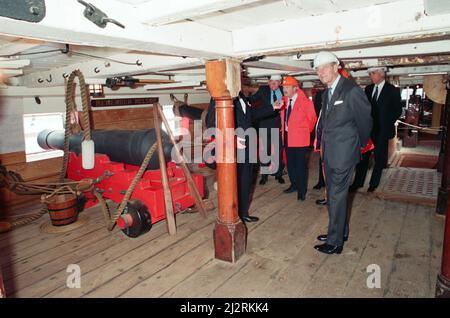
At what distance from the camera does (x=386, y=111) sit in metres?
4.80

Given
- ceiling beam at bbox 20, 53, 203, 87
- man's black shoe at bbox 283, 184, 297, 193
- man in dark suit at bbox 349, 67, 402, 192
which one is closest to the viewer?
ceiling beam at bbox 20, 53, 203, 87

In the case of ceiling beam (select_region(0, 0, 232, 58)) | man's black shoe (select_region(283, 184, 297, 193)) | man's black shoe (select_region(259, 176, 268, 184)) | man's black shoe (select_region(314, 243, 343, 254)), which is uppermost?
ceiling beam (select_region(0, 0, 232, 58))

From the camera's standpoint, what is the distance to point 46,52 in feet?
10.3

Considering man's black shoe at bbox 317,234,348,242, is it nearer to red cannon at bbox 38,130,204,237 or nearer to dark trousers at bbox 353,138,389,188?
red cannon at bbox 38,130,204,237

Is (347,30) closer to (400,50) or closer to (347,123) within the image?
(347,123)

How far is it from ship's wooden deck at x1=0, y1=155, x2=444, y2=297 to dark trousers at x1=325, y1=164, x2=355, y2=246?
22 cm

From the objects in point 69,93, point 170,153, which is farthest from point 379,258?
point 69,93

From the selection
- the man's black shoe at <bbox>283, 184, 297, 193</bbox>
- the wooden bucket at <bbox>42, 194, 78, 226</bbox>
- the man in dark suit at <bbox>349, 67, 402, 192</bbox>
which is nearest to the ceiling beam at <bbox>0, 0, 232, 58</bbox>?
the wooden bucket at <bbox>42, 194, 78, 226</bbox>

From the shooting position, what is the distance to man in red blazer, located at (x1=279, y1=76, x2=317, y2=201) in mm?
4457

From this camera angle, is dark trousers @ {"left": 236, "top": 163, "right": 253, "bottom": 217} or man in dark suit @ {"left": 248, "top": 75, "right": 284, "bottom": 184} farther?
man in dark suit @ {"left": 248, "top": 75, "right": 284, "bottom": 184}

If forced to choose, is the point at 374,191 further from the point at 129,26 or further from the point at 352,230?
the point at 129,26

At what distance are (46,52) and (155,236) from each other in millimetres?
2323

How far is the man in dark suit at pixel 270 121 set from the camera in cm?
498

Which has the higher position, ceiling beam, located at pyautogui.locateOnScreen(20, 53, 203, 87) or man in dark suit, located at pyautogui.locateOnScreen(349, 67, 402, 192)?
ceiling beam, located at pyautogui.locateOnScreen(20, 53, 203, 87)
